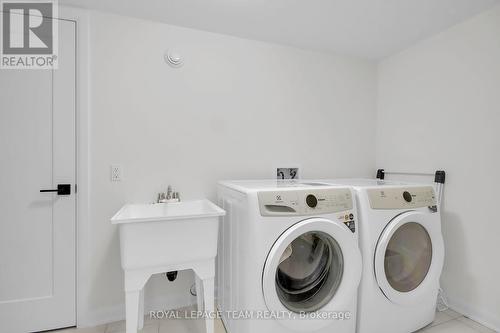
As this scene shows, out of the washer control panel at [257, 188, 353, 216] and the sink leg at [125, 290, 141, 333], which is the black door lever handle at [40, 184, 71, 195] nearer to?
the sink leg at [125, 290, 141, 333]

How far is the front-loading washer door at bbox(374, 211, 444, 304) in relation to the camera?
4.70 ft

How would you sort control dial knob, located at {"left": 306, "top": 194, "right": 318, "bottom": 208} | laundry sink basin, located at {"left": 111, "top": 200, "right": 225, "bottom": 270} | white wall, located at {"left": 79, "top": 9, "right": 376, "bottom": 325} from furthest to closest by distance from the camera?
white wall, located at {"left": 79, "top": 9, "right": 376, "bottom": 325} → control dial knob, located at {"left": 306, "top": 194, "right": 318, "bottom": 208} → laundry sink basin, located at {"left": 111, "top": 200, "right": 225, "bottom": 270}

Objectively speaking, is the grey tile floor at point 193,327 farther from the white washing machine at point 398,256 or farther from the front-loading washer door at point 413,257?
the front-loading washer door at point 413,257

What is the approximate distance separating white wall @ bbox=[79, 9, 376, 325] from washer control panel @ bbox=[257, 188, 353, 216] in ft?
2.41

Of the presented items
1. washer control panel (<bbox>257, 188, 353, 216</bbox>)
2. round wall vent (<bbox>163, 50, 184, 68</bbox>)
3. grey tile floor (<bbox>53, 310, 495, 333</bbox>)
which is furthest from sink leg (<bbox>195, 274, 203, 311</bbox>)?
round wall vent (<bbox>163, 50, 184, 68</bbox>)

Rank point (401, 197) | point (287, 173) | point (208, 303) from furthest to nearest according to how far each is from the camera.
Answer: point (287, 173), point (401, 197), point (208, 303)

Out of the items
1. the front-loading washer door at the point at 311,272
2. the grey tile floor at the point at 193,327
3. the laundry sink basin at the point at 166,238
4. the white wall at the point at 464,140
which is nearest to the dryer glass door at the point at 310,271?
the front-loading washer door at the point at 311,272

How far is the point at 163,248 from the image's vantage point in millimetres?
1208

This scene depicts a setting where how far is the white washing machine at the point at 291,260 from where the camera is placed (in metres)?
1.17

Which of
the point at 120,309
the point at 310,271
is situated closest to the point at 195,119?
the point at 310,271

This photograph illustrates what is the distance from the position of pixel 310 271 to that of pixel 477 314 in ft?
4.05

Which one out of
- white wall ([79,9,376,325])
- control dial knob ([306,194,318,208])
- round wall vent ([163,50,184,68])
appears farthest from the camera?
round wall vent ([163,50,184,68])

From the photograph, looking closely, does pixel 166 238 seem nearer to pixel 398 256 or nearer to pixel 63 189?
pixel 63 189

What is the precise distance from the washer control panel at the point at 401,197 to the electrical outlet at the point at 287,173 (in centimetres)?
74
